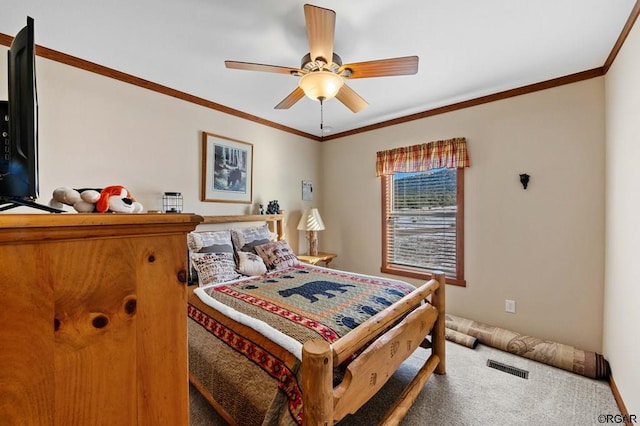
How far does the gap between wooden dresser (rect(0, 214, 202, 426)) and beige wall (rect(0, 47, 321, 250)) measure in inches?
84.9

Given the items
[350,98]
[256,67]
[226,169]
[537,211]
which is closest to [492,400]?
[537,211]

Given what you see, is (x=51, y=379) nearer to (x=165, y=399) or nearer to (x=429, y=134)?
(x=165, y=399)

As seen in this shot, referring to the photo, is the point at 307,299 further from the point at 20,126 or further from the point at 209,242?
the point at 20,126

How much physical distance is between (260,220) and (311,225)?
2.30 feet

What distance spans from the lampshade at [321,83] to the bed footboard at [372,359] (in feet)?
4.83

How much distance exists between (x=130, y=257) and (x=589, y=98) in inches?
134

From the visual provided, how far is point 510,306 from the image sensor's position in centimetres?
275

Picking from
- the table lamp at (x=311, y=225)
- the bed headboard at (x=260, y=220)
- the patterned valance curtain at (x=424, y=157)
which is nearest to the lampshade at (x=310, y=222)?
the table lamp at (x=311, y=225)

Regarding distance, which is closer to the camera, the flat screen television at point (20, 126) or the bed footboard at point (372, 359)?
the flat screen television at point (20, 126)

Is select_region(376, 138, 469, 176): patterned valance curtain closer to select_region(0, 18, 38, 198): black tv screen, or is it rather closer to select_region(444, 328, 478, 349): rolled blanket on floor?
select_region(444, 328, 478, 349): rolled blanket on floor

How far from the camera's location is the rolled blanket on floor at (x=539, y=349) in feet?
7.03

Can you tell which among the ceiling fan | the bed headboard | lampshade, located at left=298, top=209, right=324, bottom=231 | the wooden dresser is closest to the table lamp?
lampshade, located at left=298, top=209, right=324, bottom=231

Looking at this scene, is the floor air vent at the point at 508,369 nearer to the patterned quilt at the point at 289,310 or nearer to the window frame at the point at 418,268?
the window frame at the point at 418,268

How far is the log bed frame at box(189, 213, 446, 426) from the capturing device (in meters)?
1.05
